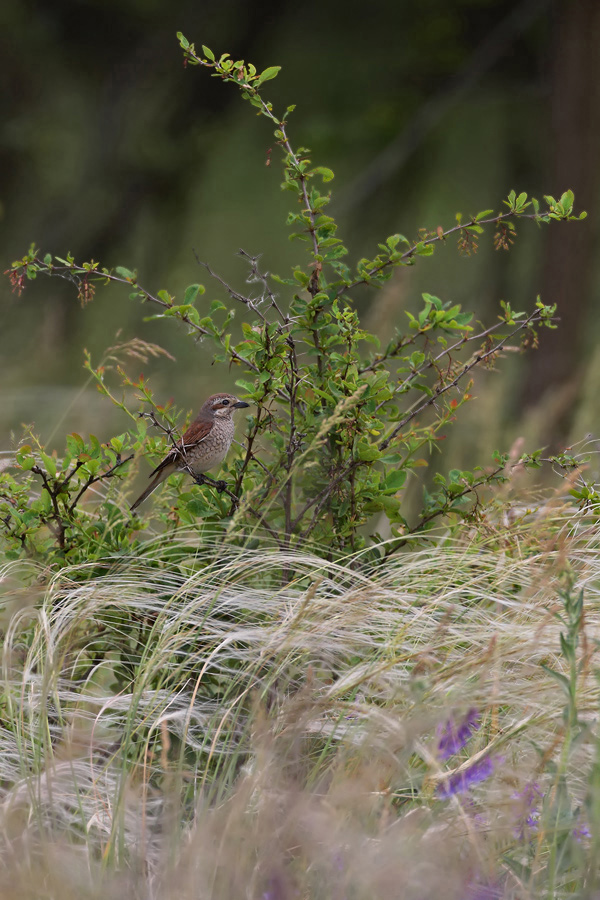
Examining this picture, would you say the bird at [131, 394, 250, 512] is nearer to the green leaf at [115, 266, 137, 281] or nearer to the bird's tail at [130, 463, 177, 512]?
the bird's tail at [130, 463, 177, 512]

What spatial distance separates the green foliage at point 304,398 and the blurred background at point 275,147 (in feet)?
8.16

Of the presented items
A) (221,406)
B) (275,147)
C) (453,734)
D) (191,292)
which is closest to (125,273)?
(191,292)

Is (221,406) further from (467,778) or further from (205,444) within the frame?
(467,778)

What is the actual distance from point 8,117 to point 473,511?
256 inches

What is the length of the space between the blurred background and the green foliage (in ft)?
8.16

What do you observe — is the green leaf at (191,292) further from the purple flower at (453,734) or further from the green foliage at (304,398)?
the purple flower at (453,734)

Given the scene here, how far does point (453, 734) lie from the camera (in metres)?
1.66

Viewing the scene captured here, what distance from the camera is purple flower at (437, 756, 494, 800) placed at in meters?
1.70

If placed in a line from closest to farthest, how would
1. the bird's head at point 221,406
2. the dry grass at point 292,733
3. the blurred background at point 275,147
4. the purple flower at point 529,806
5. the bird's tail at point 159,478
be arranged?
the dry grass at point 292,733
the purple flower at point 529,806
the bird's tail at point 159,478
the bird's head at point 221,406
the blurred background at point 275,147

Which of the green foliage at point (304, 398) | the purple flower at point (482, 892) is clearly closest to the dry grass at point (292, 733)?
the purple flower at point (482, 892)

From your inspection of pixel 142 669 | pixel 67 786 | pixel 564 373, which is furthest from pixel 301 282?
pixel 564 373

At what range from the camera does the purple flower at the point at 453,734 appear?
1668mm

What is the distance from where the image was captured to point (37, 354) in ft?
19.8

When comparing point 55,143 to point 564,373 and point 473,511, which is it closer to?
point 564,373
